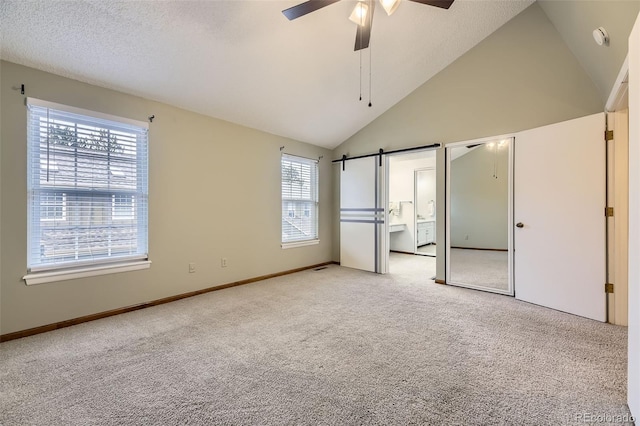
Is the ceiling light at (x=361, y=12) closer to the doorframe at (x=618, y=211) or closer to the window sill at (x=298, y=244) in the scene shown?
the doorframe at (x=618, y=211)

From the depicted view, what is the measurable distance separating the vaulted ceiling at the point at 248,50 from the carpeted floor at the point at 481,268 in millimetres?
2865

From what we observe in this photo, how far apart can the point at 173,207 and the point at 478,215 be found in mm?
4887

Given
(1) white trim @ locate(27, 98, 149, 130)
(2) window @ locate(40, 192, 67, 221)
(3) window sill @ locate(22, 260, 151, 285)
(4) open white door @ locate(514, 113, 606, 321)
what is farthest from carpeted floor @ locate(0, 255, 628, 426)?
(1) white trim @ locate(27, 98, 149, 130)

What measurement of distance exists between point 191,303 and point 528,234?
13.6 ft

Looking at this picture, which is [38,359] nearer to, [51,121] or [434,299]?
[51,121]

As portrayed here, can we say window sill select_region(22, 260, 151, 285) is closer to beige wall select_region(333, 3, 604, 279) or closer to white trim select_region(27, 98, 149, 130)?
white trim select_region(27, 98, 149, 130)

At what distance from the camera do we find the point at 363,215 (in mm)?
4980

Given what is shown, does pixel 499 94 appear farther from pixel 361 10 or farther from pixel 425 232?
pixel 425 232

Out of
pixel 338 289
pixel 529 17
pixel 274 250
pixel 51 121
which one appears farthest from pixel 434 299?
pixel 51 121

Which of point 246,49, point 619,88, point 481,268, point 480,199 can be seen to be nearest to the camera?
point 619,88

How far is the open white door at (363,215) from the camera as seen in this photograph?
4762 mm

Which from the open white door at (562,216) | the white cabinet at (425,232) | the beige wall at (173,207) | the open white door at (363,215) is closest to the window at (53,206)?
the beige wall at (173,207)

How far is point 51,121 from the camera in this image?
8.36 ft

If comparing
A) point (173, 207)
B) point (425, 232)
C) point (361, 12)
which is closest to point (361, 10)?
point (361, 12)
